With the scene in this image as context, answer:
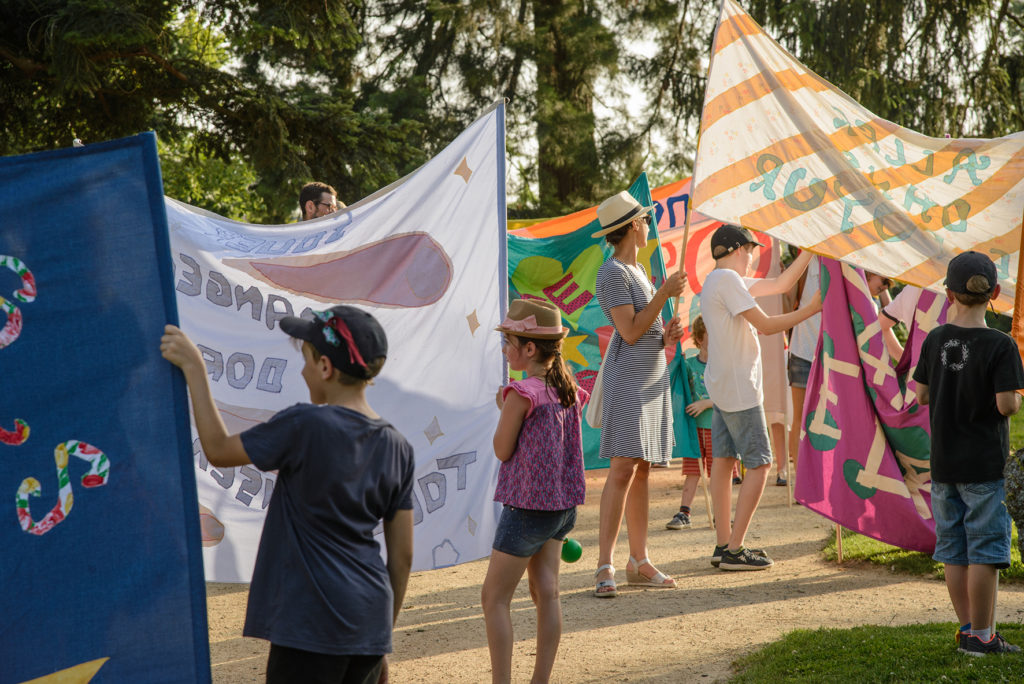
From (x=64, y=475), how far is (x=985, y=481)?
11.2ft

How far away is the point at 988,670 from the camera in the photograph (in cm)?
381

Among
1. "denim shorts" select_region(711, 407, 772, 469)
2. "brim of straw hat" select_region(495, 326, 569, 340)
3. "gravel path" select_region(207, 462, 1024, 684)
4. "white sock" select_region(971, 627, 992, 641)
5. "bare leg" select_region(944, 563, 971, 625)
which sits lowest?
"gravel path" select_region(207, 462, 1024, 684)

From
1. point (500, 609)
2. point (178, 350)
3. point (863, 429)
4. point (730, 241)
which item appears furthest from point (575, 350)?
point (178, 350)

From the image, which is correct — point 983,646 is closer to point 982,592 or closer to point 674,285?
point 982,592

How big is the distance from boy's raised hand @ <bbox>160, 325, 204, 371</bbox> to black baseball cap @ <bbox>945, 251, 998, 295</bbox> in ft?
9.97

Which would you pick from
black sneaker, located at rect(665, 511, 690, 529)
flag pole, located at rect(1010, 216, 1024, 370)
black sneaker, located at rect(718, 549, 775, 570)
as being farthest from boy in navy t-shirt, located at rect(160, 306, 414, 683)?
black sneaker, located at rect(665, 511, 690, 529)

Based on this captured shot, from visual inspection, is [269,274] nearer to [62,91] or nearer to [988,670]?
[988,670]

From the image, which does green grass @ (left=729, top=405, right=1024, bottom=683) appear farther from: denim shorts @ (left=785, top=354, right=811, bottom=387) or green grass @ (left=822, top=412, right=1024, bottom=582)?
denim shorts @ (left=785, top=354, right=811, bottom=387)

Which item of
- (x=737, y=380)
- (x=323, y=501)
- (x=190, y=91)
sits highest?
(x=190, y=91)

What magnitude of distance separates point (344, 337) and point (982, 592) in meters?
2.89

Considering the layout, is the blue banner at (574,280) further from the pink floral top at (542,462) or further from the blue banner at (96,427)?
the blue banner at (96,427)

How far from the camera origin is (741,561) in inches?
239

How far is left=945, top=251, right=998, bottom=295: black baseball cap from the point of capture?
13.4 ft


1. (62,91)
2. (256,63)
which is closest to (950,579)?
(62,91)
